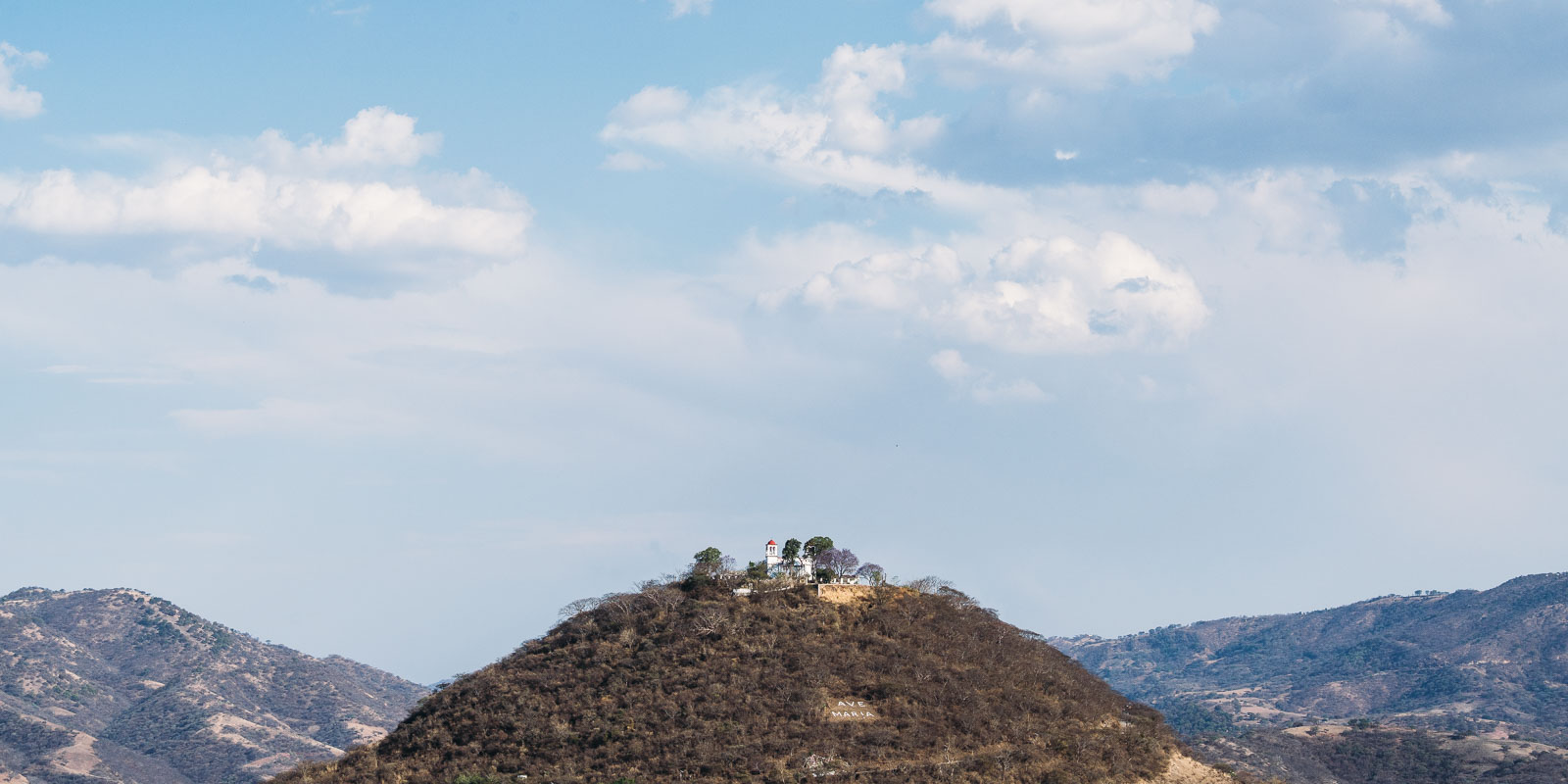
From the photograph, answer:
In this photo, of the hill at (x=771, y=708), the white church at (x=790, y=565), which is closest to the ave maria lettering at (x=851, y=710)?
the hill at (x=771, y=708)

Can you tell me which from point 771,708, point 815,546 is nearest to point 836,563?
point 815,546

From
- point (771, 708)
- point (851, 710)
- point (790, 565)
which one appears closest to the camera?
point (771, 708)

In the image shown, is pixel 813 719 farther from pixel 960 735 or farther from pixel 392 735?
pixel 392 735

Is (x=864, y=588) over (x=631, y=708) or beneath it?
over

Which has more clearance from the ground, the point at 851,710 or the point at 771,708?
the point at 771,708

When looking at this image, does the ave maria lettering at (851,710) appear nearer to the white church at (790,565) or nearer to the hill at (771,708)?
the hill at (771,708)

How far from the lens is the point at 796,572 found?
126m

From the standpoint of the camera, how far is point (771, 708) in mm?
103125

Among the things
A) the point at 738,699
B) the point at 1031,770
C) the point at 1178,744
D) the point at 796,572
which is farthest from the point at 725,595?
the point at 1178,744

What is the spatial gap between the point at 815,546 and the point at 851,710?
25.5 meters

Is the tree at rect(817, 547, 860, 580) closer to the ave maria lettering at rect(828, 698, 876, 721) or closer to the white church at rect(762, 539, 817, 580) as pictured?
the white church at rect(762, 539, 817, 580)

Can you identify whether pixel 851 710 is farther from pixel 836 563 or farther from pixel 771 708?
pixel 836 563

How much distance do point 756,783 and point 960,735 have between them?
18620mm

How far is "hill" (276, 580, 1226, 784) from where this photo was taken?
9844cm
